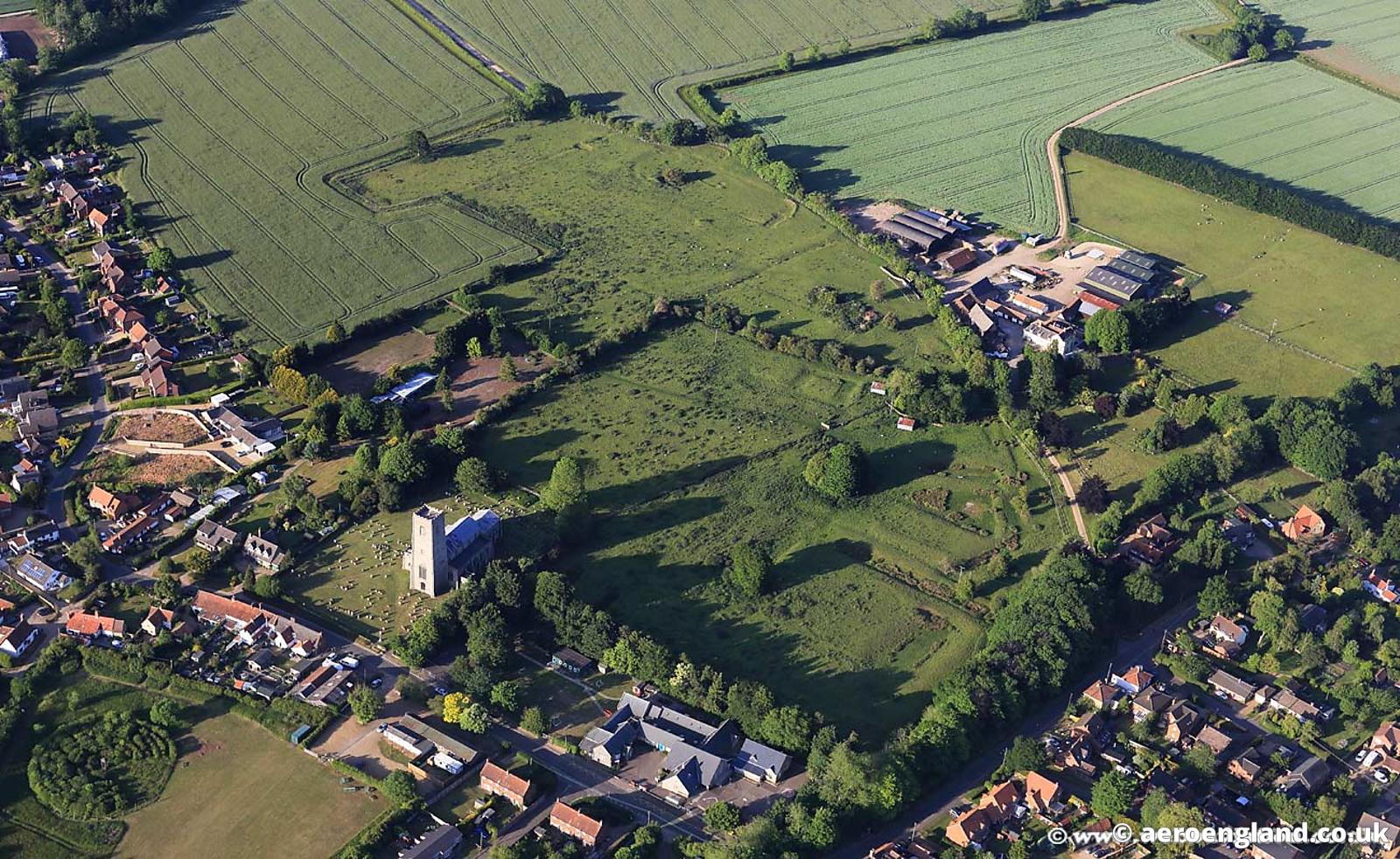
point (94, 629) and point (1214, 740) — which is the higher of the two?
point (94, 629)

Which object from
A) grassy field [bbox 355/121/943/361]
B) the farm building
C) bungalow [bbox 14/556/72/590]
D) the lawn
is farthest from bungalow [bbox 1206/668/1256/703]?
bungalow [bbox 14/556/72/590]

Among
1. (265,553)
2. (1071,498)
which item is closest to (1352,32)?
(1071,498)

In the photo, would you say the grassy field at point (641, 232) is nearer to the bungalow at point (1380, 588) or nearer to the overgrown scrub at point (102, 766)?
the bungalow at point (1380, 588)

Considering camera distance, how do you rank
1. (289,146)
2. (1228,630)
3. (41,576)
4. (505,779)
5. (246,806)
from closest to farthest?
(246,806), (505,779), (1228,630), (41,576), (289,146)

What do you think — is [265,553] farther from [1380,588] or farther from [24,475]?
[1380,588]

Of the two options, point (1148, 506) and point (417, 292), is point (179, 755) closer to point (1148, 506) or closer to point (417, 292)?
point (417, 292)

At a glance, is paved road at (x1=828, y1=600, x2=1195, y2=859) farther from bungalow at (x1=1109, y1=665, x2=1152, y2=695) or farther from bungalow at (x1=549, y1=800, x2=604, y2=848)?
bungalow at (x1=549, y1=800, x2=604, y2=848)
